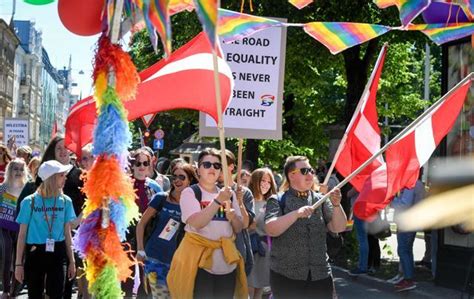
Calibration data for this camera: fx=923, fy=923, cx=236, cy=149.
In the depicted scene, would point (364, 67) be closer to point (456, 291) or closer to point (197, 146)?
point (456, 291)

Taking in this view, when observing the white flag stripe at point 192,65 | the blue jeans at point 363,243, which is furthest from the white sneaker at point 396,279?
the white flag stripe at point 192,65

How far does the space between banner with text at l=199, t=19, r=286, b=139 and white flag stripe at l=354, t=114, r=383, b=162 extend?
3.30 ft

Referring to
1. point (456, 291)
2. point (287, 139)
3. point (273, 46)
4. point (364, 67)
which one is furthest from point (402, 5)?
point (287, 139)

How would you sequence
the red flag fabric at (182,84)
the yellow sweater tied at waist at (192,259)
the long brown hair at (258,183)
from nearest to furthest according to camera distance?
the red flag fabric at (182,84)
the yellow sweater tied at waist at (192,259)
the long brown hair at (258,183)

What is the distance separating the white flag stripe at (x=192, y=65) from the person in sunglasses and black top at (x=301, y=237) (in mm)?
1072

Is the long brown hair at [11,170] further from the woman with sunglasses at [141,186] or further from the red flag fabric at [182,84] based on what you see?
the red flag fabric at [182,84]

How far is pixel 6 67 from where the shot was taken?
97875 millimetres

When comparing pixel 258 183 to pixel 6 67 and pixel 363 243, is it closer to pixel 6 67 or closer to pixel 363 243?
pixel 363 243

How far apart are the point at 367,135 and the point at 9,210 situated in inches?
190

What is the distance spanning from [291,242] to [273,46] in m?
2.62

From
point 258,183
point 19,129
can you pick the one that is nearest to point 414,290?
point 258,183

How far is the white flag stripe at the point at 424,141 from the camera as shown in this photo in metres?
7.32

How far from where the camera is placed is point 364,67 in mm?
18781

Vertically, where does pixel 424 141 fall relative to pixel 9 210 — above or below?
above
